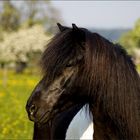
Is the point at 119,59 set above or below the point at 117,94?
above

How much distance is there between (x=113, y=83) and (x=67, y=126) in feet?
6.14

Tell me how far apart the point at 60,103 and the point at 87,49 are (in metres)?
0.54

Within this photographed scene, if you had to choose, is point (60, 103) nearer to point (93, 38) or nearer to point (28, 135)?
point (93, 38)

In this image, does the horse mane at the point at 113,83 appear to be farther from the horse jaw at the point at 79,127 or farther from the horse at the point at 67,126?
the horse at the point at 67,126

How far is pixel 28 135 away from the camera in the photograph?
12055 millimetres

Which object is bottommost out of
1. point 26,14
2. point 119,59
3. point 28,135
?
point 28,135

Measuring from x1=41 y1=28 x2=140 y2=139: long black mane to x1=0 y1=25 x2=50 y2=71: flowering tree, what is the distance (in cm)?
4210

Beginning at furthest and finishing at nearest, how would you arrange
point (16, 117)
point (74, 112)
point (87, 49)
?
point (16, 117), point (74, 112), point (87, 49)

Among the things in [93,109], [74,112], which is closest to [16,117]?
[74,112]

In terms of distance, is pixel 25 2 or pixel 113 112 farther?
pixel 25 2


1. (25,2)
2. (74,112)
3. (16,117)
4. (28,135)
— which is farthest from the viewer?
(25,2)

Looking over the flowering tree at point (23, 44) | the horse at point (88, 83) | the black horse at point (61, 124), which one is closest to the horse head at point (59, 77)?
the horse at point (88, 83)

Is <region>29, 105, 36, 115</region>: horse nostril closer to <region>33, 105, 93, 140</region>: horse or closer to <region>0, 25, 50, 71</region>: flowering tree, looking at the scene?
<region>33, 105, 93, 140</region>: horse

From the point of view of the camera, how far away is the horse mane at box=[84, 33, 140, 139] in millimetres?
4816
